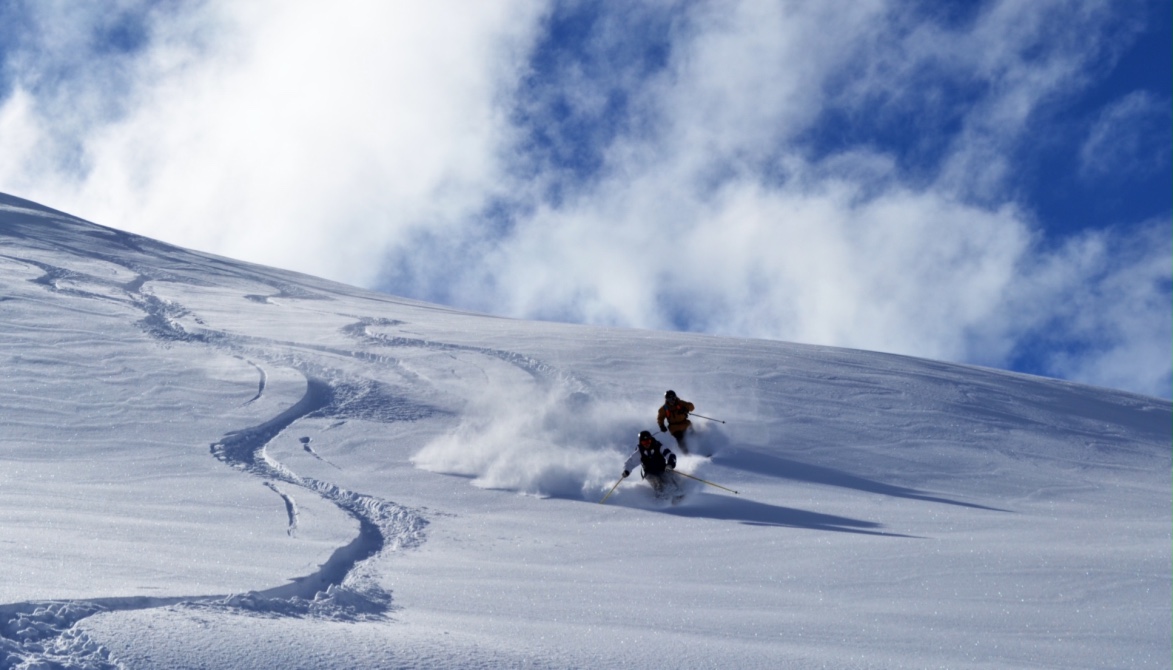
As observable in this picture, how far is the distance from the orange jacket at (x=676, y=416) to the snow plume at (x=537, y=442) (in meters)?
0.57

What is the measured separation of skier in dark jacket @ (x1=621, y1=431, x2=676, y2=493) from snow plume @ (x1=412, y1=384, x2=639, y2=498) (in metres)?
0.39

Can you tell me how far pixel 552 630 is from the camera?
538cm

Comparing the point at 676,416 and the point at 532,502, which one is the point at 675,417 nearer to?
the point at 676,416

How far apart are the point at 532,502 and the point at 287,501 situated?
8.40 ft

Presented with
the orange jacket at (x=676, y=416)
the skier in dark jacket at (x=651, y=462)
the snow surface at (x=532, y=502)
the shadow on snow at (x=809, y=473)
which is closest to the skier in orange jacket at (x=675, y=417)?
the orange jacket at (x=676, y=416)

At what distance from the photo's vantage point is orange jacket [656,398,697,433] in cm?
1272

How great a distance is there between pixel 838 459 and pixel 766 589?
6070 mm

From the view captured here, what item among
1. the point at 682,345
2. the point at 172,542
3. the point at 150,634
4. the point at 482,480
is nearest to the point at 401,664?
the point at 150,634

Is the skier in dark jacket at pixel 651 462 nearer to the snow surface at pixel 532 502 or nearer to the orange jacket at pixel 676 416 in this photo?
the snow surface at pixel 532 502

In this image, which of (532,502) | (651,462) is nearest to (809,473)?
(651,462)

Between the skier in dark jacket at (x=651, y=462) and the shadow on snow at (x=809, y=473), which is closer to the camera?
the skier in dark jacket at (x=651, y=462)

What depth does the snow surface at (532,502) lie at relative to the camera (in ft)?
16.9

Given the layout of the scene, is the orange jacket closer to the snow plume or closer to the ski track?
the snow plume

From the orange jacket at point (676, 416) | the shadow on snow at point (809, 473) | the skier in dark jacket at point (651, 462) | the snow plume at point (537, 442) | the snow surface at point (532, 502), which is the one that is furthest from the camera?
the orange jacket at point (676, 416)
